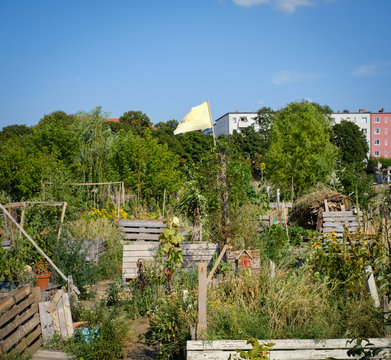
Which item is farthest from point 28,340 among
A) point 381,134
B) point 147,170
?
point 381,134

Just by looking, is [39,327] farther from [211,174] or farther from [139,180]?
[139,180]

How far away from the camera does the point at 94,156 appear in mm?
17062

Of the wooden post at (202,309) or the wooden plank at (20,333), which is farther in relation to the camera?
the wooden plank at (20,333)

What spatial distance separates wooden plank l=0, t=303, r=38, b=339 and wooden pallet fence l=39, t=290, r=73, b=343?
111 mm

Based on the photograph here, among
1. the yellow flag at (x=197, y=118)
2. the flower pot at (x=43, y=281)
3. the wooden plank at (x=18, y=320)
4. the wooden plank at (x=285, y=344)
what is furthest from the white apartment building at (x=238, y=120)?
the wooden plank at (x=285, y=344)

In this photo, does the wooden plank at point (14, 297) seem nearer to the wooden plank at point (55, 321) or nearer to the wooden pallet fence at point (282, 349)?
the wooden plank at point (55, 321)

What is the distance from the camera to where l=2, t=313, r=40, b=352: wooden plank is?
445 centimetres

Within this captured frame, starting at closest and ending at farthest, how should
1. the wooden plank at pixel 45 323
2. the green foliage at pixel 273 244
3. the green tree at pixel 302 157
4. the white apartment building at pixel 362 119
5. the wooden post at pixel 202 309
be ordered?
the wooden post at pixel 202 309
the wooden plank at pixel 45 323
the green foliage at pixel 273 244
the green tree at pixel 302 157
the white apartment building at pixel 362 119

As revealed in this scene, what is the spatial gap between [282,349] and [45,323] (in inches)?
122

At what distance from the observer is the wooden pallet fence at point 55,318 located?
5.29 metres

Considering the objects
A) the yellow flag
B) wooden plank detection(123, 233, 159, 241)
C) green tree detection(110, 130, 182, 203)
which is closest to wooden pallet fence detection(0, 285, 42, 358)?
the yellow flag

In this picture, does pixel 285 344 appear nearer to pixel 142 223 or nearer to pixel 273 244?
pixel 273 244

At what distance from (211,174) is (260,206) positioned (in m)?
5.55

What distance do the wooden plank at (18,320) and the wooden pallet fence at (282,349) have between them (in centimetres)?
209
